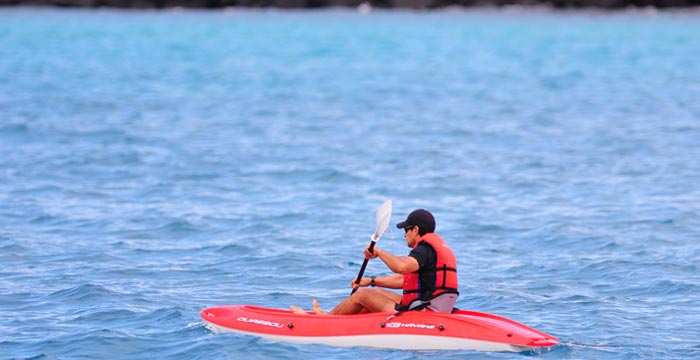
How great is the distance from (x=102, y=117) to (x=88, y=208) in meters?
14.8

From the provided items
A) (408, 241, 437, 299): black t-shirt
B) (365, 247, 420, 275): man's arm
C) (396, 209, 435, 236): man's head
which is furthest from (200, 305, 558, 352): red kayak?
(396, 209, 435, 236): man's head

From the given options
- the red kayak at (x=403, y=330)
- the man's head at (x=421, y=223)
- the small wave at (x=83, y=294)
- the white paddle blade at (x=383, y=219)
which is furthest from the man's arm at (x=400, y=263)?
the small wave at (x=83, y=294)

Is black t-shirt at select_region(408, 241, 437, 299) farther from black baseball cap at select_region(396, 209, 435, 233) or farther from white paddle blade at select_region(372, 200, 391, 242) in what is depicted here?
white paddle blade at select_region(372, 200, 391, 242)

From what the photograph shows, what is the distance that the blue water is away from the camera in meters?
14.1

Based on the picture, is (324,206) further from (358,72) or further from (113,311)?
(358,72)

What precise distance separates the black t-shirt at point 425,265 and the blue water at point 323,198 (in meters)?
0.79

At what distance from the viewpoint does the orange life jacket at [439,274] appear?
12305 millimetres

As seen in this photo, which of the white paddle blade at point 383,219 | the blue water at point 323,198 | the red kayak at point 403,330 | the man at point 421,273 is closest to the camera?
the red kayak at point 403,330

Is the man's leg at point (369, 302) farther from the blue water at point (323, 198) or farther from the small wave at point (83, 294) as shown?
the small wave at point (83, 294)

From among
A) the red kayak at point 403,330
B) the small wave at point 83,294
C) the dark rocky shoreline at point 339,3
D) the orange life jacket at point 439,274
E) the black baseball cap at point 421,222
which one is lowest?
the dark rocky shoreline at point 339,3

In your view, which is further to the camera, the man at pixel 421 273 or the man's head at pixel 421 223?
the man's head at pixel 421 223

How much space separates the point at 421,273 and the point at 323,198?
10637mm

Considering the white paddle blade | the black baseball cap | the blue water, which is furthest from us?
the blue water

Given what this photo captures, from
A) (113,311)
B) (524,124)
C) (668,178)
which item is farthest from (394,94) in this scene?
(113,311)
